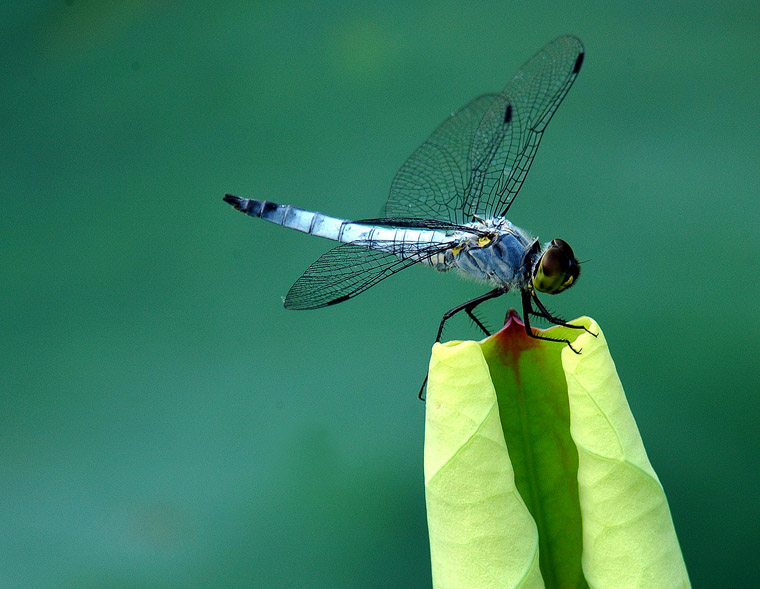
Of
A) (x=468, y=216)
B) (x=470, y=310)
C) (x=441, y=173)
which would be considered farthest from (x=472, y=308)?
(x=441, y=173)

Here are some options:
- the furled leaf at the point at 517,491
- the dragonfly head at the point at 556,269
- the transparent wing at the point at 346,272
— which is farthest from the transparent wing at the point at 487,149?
the furled leaf at the point at 517,491

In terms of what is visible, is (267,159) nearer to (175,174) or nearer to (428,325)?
(175,174)

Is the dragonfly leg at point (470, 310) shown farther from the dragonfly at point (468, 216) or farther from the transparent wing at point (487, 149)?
the transparent wing at point (487, 149)

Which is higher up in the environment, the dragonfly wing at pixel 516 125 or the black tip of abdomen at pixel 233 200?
the dragonfly wing at pixel 516 125

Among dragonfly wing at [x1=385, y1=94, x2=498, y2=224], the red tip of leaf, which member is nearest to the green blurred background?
dragonfly wing at [x1=385, y1=94, x2=498, y2=224]

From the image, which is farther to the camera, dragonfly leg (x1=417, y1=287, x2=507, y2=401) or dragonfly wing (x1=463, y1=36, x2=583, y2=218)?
dragonfly wing (x1=463, y1=36, x2=583, y2=218)

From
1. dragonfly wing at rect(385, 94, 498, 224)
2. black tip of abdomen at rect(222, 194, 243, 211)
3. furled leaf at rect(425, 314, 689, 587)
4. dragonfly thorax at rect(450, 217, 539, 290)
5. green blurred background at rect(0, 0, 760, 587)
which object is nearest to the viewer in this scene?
furled leaf at rect(425, 314, 689, 587)

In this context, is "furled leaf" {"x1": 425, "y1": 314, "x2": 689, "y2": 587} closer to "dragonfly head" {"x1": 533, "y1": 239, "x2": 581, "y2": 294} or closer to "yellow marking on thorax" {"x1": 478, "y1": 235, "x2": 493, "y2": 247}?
"dragonfly head" {"x1": 533, "y1": 239, "x2": 581, "y2": 294}
